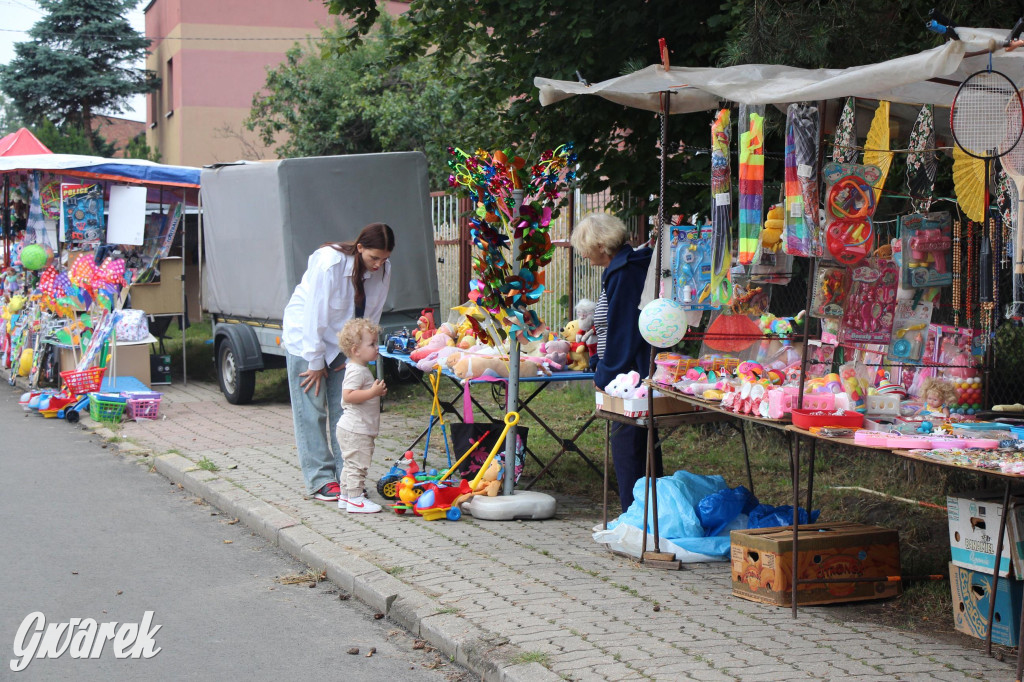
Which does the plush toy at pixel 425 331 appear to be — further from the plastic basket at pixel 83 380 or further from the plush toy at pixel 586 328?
the plastic basket at pixel 83 380

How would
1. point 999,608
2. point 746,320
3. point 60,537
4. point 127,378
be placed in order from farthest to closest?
point 127,378 → point 60,537 → point 746,320 → point 999,608

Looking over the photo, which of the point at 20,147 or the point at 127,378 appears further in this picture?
the point at 20,147

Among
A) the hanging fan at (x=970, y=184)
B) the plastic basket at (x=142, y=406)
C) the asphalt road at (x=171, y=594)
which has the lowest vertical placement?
the asphalt road at (x=171, y=594)

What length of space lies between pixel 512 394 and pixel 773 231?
239 cm

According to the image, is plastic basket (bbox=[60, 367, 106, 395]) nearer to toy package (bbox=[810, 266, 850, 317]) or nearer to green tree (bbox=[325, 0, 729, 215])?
green tree (bbox=[325, 0, 729, 215])

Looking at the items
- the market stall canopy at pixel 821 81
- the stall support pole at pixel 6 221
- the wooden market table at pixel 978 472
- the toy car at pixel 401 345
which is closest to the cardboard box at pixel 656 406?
the wooden market table at pixel 978 472

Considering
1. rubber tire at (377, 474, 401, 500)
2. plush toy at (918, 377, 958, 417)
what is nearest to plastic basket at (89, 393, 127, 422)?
rubber tire at (377, 474, 401, 500)

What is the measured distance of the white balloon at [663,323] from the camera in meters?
5.56

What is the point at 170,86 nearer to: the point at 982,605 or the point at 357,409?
the point at 357,409

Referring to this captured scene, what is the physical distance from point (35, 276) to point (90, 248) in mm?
1340

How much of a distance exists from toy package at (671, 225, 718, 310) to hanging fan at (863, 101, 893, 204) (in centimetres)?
94

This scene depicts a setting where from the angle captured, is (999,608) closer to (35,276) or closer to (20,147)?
(35,276)

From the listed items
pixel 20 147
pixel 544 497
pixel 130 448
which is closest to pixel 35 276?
pixel 20 147

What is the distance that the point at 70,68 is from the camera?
121 feet
